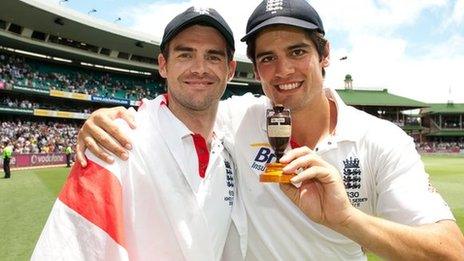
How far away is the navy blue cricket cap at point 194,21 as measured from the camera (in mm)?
2922

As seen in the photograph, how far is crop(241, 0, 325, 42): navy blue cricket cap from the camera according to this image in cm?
278

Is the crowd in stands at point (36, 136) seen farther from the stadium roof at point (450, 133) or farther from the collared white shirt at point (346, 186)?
the stadium roof at point (450, 133)

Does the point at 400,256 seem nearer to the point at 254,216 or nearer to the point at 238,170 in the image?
the point at 254,216

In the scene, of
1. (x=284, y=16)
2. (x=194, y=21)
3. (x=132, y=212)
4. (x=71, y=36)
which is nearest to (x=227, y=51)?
(x=194, y=21)

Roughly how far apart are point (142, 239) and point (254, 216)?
0.86 meters

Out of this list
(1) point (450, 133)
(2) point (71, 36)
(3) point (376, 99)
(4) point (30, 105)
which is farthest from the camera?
(3) point (376, 99)

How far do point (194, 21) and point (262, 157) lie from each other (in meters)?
1.03

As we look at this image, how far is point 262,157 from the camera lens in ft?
10.1

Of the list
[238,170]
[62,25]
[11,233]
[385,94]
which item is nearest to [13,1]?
[62,25]

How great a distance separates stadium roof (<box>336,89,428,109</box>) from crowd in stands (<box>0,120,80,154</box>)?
51363 millimetres

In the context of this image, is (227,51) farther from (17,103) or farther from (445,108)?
(445,108)

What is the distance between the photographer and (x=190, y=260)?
243 centimetres

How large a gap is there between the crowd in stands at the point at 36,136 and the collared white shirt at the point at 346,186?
30.1 m

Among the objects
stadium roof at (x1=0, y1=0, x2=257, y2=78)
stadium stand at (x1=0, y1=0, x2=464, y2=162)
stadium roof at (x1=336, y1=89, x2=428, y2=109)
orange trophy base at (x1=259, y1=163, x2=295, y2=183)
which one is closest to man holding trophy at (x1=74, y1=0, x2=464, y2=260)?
orange trophy base at (x1=259, y1=163, x2=295, y2=183)
